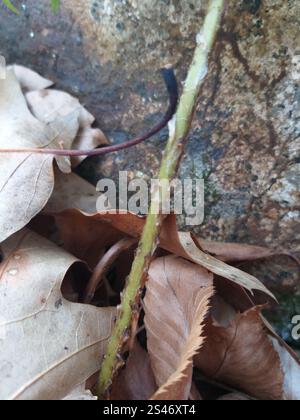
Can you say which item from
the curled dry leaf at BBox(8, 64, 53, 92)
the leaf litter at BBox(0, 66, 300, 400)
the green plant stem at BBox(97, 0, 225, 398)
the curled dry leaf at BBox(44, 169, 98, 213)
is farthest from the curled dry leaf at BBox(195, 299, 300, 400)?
the curled dry leaf at BBox(8, 64, 53, 92)

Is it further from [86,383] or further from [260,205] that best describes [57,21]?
[86,383]

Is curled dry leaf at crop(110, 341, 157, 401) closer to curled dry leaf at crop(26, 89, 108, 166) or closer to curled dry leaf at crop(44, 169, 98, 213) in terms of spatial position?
curled dry leaf at crop(44, 169, 98, 213)

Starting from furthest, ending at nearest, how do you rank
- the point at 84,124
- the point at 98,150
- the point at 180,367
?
the point at 84,124, the point at 98,150, the point at 180,367

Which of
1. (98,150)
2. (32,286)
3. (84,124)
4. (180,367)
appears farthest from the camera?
(84,124)

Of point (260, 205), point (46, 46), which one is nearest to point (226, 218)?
point (260, 205)

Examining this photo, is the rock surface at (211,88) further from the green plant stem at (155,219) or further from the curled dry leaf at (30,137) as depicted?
the green plant stem at (155,219)
